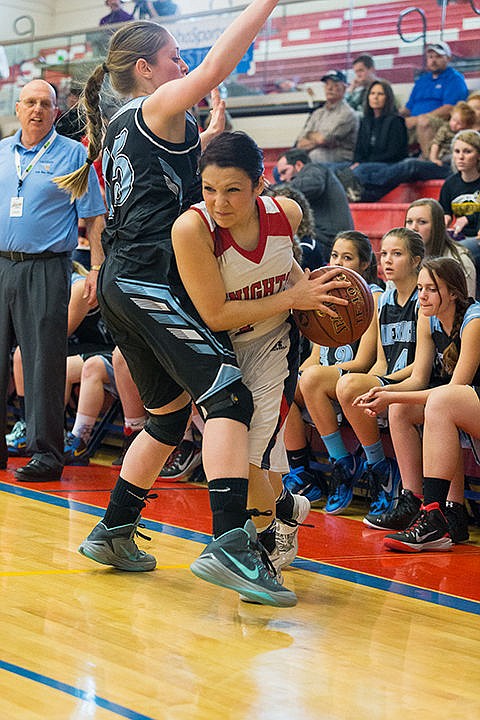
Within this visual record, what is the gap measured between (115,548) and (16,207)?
98.8 inches

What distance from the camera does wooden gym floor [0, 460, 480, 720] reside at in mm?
2236

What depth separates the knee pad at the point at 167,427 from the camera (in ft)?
11.1

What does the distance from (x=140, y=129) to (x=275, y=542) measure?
1.40 metres

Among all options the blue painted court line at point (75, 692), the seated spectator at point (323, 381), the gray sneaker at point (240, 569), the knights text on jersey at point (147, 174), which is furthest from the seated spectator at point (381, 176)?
the blue painted court line at point (75, 692)

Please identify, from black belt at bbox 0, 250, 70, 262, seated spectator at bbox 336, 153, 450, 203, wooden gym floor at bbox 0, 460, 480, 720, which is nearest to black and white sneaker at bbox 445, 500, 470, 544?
wooden gym floor at bbox 0, 460, 480, 720

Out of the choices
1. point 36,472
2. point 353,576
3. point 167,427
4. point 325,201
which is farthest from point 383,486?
point 325,201

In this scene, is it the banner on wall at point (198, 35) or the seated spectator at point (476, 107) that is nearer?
the seated spectator at point (476, 107)

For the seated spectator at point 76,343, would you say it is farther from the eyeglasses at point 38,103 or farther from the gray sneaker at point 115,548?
the gray sneaker at point 115,548

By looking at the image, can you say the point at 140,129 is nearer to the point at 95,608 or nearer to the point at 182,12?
the point at 95,608

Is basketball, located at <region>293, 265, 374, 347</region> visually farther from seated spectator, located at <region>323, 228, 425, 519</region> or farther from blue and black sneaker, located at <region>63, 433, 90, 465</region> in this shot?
blue and black sneaker, located at <region>63, 433, 90, 465</region>

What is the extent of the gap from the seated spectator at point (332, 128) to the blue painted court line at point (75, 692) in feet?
25.9

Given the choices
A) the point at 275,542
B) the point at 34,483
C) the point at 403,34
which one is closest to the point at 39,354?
the point at 34,483

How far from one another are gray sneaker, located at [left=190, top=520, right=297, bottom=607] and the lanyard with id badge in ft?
9.62

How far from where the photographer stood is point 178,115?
318 centimetres
